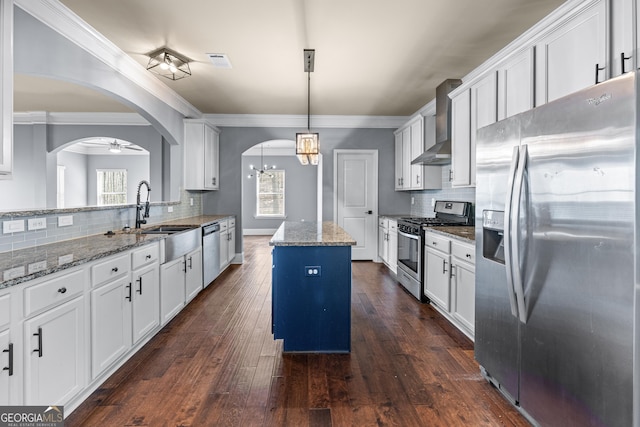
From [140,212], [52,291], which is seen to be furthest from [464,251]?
[140,212]

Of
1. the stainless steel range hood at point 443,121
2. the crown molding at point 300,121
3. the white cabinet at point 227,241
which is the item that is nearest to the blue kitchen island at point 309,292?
the stainless steel range hood at point 443,121

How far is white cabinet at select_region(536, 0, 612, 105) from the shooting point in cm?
189

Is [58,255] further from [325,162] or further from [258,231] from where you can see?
[258,231]

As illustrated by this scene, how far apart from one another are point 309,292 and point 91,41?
2.86 metres

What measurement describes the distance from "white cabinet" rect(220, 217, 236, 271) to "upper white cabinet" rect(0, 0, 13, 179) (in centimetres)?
330

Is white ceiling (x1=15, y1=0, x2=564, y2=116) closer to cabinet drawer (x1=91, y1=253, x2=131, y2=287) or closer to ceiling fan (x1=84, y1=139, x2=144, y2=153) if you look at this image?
cabinet drawer (x1=91, y1=253, x2=131, y2=287)

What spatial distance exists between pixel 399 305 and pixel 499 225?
6.97ft

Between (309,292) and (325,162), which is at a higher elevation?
(325,162)

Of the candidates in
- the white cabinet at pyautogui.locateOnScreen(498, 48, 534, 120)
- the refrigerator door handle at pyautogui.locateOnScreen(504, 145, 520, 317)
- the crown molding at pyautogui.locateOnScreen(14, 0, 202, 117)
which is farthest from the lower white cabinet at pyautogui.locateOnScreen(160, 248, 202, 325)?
the white cabinet at pyautogui.locateOnScreen(498, 48, 534, 120)

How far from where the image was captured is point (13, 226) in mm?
2100

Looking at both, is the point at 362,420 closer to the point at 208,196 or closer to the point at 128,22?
the point at 128,22

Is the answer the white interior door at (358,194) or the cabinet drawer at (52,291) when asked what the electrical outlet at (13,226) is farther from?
the white interior door at (358,194)

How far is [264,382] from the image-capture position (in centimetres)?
226

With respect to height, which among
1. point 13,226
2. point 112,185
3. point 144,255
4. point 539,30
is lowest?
point 144,255
